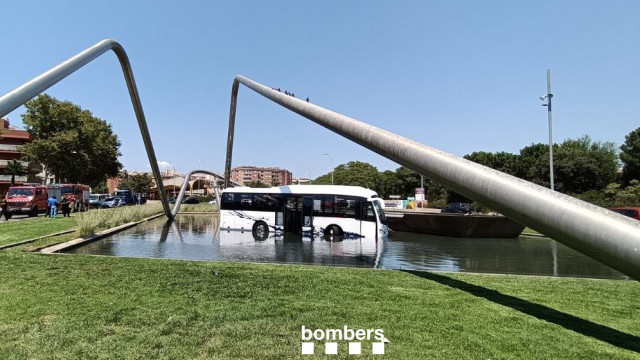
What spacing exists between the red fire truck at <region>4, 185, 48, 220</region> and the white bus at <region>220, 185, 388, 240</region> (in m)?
16.7

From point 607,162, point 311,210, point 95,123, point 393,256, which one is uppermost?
point 95,123

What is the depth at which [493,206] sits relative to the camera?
12.8 feet

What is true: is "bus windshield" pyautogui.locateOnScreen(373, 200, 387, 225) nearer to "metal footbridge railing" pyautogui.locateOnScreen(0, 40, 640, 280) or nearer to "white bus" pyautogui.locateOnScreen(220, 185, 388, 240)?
"white bus" pyautogui.locateOnScreen(220, 185, 388, 240)

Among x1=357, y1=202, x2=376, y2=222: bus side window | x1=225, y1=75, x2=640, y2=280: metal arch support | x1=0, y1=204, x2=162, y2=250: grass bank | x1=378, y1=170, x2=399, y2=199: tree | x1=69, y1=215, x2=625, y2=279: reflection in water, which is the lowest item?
x1=69, y1=215, x2=625, y2=279: reflection in water

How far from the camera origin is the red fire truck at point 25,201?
91.0ft

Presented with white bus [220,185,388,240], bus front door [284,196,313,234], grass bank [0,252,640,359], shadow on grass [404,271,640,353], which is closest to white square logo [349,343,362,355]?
grass bank [0,252,640,359]

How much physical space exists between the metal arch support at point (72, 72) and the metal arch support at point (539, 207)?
849 cm

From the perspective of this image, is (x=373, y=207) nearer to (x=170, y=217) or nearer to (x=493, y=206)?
(x=493, y=206)

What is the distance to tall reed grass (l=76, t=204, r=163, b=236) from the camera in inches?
619

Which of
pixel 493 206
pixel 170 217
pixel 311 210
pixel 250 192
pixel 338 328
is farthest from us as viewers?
pixel 170 217

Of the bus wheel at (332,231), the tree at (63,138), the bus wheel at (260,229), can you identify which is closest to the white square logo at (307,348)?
the bus wheel at (332,231)

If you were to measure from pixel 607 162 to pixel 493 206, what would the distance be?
6113 cm

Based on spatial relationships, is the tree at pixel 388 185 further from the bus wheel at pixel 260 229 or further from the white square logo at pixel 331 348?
the white square logo at pixel 331 348

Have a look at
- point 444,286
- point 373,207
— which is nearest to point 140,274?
point 444,286
